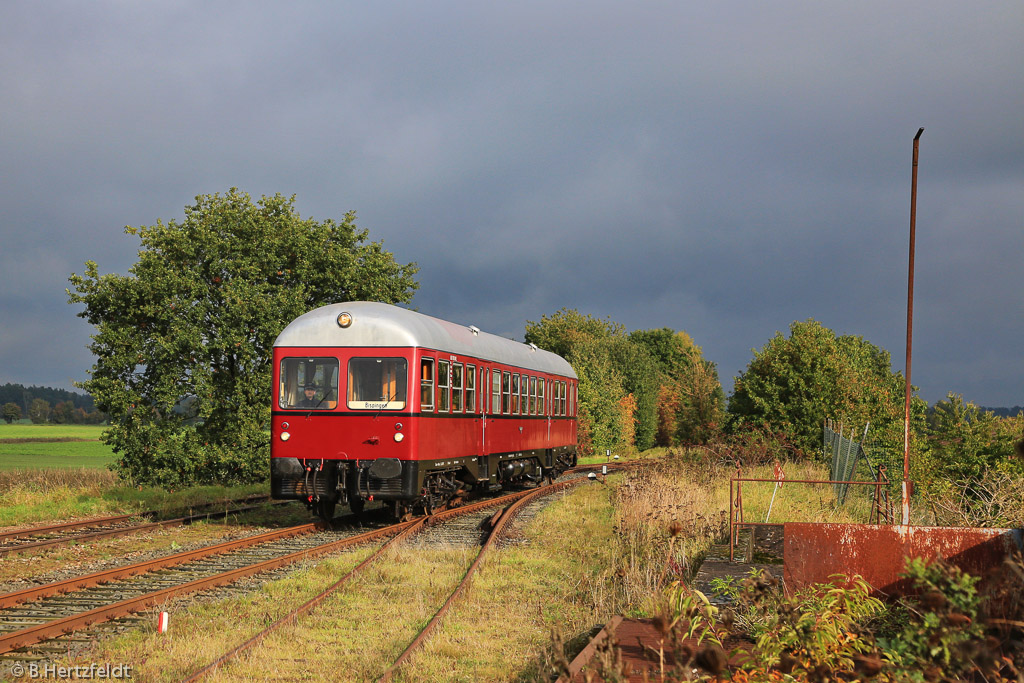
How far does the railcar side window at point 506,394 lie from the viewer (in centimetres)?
1928

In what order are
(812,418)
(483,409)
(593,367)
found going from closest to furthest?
(483,409), (812,418), (593,367)

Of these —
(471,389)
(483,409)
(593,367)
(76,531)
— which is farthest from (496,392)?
(593,367)

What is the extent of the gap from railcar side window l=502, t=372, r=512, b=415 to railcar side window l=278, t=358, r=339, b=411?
5409 millimetres

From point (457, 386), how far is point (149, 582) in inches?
271

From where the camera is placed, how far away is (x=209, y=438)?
21.0 m

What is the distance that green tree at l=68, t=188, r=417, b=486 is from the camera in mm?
20047

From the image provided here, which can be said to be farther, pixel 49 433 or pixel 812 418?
pixel 49 433

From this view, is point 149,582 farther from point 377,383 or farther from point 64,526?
point 64,526

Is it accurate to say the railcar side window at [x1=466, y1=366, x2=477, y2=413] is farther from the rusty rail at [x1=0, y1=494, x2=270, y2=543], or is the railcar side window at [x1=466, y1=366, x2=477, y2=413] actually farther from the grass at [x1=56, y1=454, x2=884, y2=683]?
the rusty rail at [x1=0, y1=494, x2=270, y2=543]

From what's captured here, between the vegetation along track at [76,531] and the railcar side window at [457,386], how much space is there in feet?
15.9

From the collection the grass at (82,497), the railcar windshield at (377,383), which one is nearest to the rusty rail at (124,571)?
the railcar windshield at (377,383)

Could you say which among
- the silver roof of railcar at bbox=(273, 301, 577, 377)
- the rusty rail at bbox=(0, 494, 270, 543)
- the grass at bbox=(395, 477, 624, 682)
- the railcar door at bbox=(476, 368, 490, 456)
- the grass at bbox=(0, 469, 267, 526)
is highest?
the silver roof of railcar at bbox=(273, 301, 577, 377)

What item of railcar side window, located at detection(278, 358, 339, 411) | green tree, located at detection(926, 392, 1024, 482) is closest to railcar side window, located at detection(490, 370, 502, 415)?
railcar side window, located at detection(278, 358, 339, 411)

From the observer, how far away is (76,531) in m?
14.7
